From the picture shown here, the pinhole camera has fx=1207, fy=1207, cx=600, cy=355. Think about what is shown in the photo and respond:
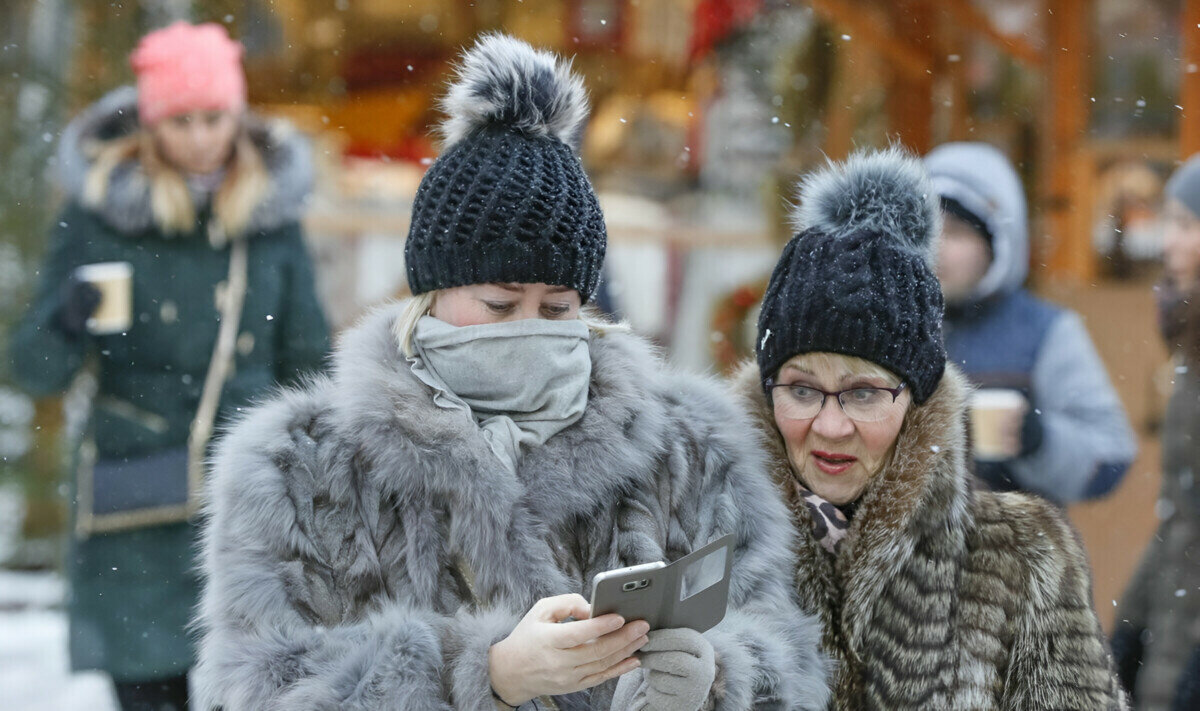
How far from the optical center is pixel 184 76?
396 cm

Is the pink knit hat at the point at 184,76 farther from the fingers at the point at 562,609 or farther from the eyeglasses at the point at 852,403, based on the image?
the fingers at the point at 562,609

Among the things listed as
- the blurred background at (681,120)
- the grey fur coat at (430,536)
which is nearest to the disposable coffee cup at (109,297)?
the grey fur coat at (430,536)

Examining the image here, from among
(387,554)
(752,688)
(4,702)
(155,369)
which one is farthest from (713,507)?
(4,702)

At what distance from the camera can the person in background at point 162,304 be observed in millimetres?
3721

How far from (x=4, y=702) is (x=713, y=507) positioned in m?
4.35

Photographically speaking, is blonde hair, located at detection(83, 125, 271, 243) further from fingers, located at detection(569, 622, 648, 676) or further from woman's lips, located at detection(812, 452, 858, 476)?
fingers, located at detection(569, 622, 648, 676)

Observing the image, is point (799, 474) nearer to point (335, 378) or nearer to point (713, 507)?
point (713, 507)

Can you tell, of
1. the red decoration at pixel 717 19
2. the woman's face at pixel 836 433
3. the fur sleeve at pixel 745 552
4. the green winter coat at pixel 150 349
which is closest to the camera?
the fur sleeve at pixel 745 552

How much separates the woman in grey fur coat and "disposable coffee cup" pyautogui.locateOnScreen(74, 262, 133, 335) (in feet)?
6.29

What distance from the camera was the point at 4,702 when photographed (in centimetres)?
518

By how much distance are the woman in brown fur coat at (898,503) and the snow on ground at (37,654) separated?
3.34 metres

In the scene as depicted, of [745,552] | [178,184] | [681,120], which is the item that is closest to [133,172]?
[178,184]

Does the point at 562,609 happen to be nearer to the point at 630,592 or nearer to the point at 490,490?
the point at 630,592

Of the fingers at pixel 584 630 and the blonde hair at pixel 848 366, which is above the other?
the blonde hair at pixel 848 366
